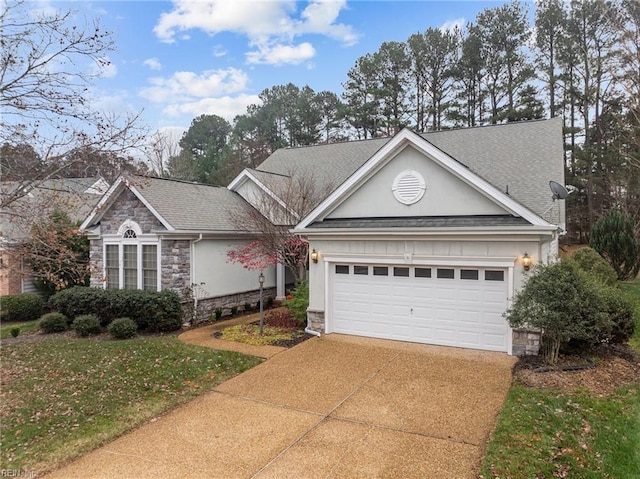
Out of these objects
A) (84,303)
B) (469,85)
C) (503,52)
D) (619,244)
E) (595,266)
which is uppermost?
(503,52)

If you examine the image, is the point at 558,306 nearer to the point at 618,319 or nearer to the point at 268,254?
the point at 618,319

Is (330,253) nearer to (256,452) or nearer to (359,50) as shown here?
(256,452)

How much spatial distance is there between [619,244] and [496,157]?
33.3ft

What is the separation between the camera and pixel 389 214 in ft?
35.6

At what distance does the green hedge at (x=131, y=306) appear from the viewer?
12305 mm

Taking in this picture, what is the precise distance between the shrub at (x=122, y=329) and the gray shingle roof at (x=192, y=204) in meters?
3.18

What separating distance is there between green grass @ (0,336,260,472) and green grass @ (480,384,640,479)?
515 centimetres

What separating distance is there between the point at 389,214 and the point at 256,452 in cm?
704

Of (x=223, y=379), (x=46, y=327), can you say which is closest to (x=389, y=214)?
(x=223, y=379)

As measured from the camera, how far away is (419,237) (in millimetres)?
10023

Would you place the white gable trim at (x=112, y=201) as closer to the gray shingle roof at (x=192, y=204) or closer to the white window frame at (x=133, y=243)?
the gray shingle roof at (x=192, y=204)

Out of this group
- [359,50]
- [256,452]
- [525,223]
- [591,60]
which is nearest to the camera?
[256,452]

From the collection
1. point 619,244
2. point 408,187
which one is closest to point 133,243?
point 408,187

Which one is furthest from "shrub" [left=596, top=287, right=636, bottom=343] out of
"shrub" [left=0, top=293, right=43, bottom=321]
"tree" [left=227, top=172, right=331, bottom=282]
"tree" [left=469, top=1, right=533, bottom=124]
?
"tree" [left=469, top=1, right=533, bottom=124]
